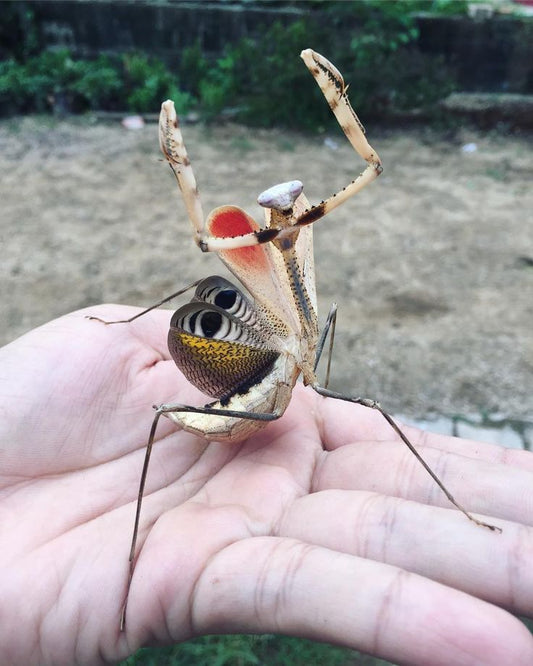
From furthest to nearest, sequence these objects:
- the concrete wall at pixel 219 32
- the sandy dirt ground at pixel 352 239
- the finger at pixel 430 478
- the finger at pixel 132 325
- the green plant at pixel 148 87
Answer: the green plant at pixel 148 87 → the concrete wall at pixel 219 32 → the sandy dirt ground at pixel 352 239 → the finger at pixel 132 325 → the finger at pixel 430 478

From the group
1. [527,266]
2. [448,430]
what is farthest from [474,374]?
[527,266]

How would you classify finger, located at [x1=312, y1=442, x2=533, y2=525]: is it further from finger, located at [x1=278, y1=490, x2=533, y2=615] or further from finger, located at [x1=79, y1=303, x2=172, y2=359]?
finger, located at [x1=79, y1=303, x2=172, y2=359]

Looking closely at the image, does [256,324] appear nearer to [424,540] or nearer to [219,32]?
[424,540]

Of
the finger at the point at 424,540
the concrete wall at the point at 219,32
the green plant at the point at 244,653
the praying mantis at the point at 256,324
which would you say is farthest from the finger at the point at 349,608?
the concrete wall at the point at 219,32

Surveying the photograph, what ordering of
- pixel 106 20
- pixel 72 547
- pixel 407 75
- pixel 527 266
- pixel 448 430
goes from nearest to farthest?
pixel 72 547 < pixel 448 430 < pixel 527 266 < pixel 407 75 < pixel 106 20

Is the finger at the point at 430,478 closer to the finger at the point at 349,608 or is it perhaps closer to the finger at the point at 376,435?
the finger at the point at 376,435

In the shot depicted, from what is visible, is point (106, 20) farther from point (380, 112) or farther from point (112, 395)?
point (112, 395)
